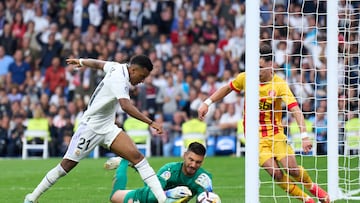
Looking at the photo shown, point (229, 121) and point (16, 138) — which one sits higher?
point (229, 121)

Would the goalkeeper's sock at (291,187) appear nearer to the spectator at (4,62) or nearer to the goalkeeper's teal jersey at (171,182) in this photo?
the goalkeeper's teal jersey at (171,182)

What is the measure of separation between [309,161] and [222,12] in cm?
1313

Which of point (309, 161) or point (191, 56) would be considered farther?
point (191, 56)

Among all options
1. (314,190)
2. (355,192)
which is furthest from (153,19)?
(314,190)

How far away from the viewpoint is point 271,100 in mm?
11797

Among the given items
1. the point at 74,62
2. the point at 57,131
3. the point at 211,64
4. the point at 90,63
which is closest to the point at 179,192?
the point at 90,63

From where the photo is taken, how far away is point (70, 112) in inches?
1001

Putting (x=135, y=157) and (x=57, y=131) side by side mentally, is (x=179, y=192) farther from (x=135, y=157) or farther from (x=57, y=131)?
(x=57, y=131)

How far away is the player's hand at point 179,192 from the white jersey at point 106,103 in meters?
1.31

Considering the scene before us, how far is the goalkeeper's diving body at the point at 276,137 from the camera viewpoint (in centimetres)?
1164

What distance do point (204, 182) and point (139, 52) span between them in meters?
16.6

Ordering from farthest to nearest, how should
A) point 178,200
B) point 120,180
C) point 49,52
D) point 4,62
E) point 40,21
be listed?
point 40,21
point 49,52
point 4,62
point 120,180
point 178,200

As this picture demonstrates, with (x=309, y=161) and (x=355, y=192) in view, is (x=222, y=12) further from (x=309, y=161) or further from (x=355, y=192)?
(x=355, y=192)

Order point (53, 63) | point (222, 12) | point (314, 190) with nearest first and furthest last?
point (314, 190), point (53, 63), point (222, 12)
